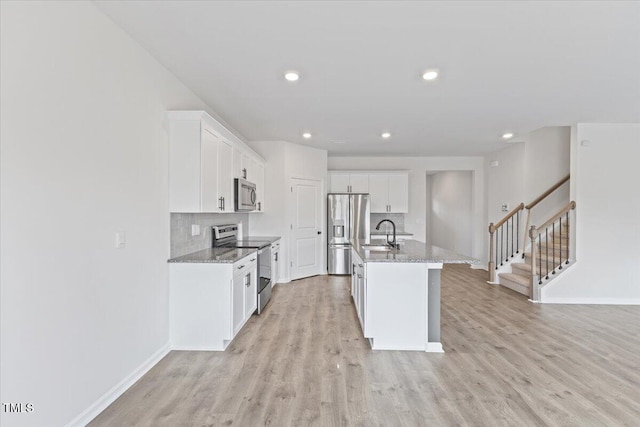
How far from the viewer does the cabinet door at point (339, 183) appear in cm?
688

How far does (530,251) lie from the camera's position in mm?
5691

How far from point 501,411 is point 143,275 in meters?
2.88

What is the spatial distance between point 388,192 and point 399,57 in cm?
447

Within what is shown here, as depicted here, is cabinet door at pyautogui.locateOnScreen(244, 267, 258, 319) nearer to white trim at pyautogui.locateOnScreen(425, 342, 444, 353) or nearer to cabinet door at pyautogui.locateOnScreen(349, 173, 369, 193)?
white trim at pyautogui.locateOnScreen(425, 342, 444, 353)

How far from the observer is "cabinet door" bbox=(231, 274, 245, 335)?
3.08 meters

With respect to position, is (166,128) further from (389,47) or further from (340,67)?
(389,47)

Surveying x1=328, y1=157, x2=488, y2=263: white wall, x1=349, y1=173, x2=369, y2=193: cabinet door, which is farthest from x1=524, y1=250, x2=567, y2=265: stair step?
x1=349, y1=173, x2=369, y2=193: cabinet door

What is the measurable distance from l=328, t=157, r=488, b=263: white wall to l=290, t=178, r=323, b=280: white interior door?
1.45 m

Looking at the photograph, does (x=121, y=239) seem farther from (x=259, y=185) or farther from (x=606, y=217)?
(x=606, y=217)

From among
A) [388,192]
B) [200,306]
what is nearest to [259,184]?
[200,306]

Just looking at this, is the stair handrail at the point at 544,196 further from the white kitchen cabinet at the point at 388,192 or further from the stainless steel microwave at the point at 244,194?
the stainless steel microwave at the point at 244,194

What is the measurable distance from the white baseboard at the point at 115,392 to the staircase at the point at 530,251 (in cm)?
507

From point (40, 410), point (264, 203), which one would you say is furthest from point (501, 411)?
point (264, 203)

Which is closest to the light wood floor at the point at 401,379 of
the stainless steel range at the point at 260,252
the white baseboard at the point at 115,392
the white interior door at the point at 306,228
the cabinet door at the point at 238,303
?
the white baseboard at the point at 115,392
